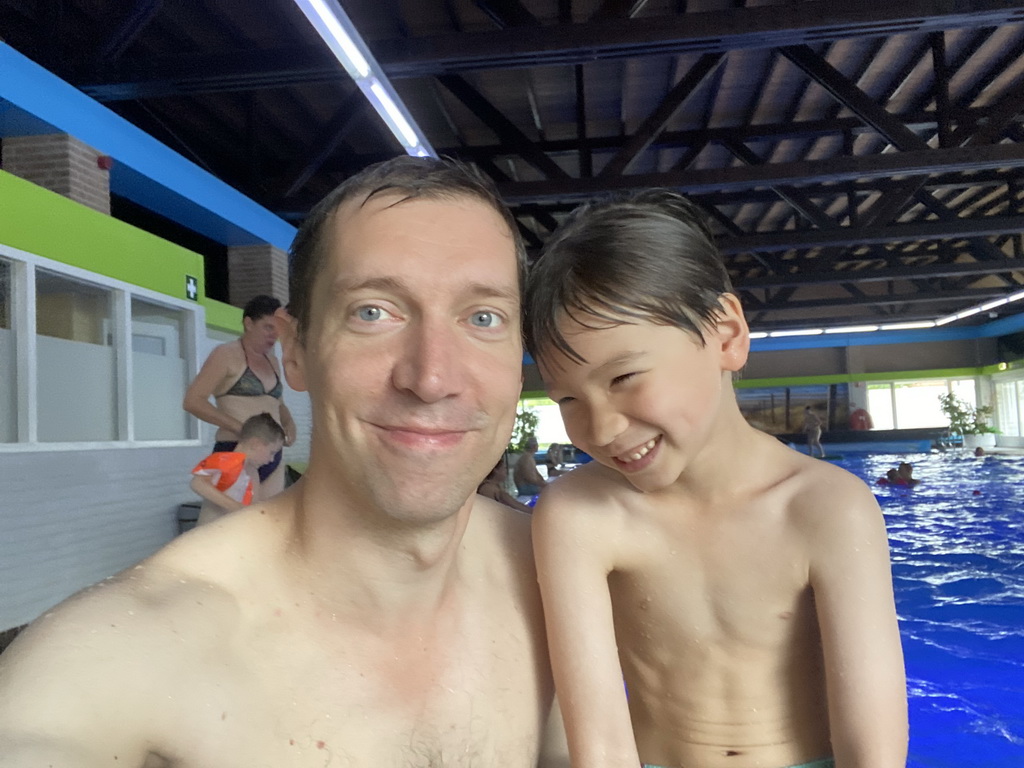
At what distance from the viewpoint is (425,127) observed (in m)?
9.77

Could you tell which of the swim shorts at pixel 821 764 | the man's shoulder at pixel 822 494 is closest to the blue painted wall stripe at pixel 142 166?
the man's shoulder at pixel 822 494

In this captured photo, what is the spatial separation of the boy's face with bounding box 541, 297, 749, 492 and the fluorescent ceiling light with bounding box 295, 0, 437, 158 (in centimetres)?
419

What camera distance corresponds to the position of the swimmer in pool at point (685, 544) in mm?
1310

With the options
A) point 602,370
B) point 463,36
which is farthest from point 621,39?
point 602,370

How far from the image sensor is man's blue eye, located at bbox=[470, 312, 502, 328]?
1215 millimetres

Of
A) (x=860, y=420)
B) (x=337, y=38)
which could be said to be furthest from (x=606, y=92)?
(x=860, y=420)

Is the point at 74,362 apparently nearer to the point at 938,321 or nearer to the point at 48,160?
the point at 48,160

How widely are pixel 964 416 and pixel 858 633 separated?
27.8 meters

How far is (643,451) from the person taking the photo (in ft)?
4.49

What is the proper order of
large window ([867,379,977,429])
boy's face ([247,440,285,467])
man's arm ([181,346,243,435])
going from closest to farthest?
boy's face ([247,440,285,467]) → man's arm ([181,346,243,435]) → large window ([867,379,977,429])

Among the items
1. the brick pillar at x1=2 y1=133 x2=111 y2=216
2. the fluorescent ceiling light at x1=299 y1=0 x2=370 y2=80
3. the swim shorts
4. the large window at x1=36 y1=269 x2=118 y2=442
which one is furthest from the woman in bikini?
the swim shorts

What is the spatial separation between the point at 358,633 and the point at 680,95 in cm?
745

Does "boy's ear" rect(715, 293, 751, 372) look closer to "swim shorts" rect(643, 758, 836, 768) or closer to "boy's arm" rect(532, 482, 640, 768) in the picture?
"boy's arm" rect(532, 482, 640, 768)

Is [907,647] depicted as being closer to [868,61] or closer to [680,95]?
[680,95]
